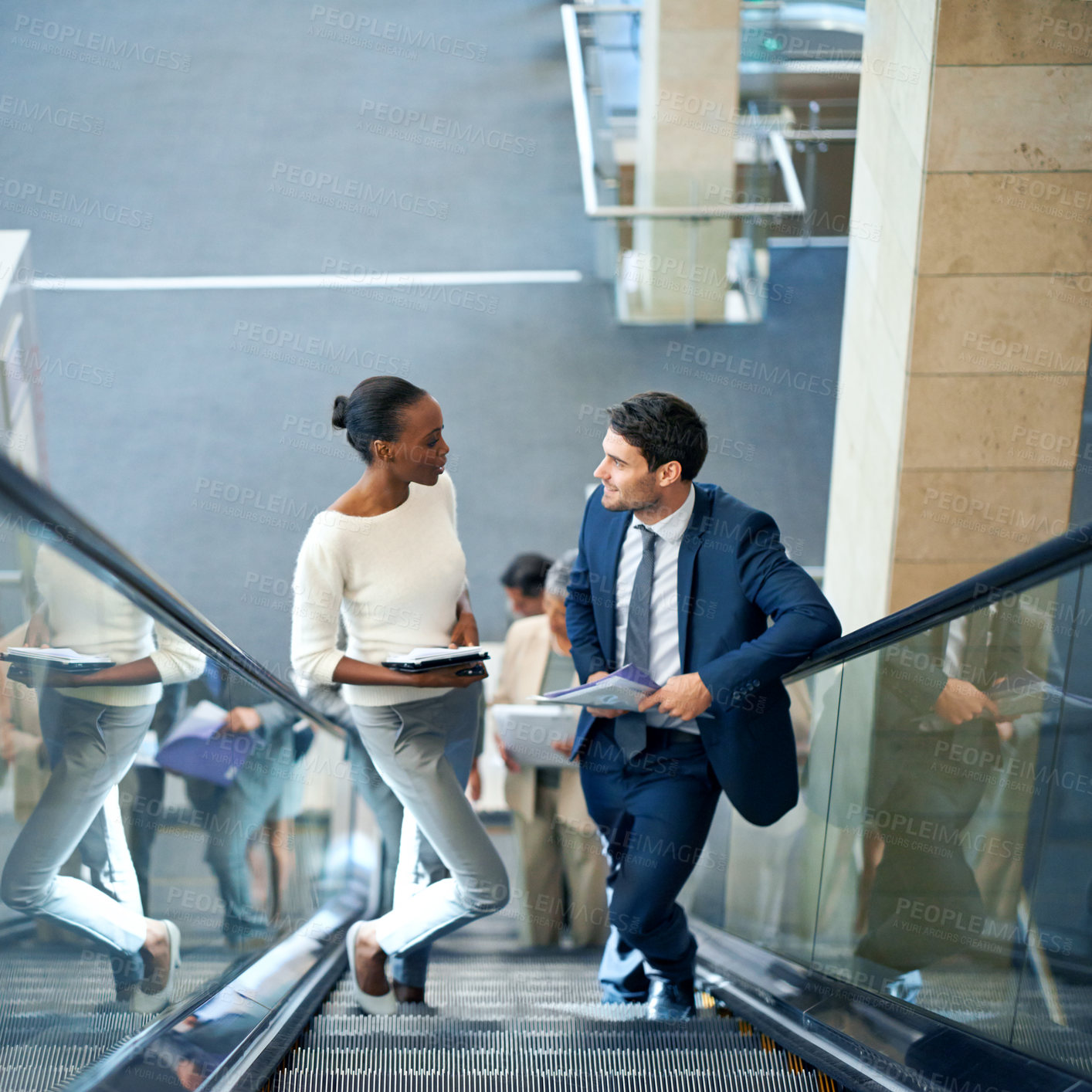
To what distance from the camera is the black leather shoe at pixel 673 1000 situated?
3854 mm

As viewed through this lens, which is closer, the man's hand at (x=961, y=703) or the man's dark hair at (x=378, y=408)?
the man's hand at (x=961, y=703)

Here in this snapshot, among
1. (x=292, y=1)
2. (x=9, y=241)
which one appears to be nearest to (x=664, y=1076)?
(x=9, y=241)

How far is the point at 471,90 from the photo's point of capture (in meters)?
14.2

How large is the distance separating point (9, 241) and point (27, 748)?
5.88 metres

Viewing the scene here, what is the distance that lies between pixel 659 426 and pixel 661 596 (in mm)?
540

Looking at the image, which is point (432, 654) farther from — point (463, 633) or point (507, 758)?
point (507, 758)

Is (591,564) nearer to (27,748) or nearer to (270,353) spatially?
(27,748)

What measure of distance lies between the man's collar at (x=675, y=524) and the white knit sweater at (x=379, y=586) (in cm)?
61

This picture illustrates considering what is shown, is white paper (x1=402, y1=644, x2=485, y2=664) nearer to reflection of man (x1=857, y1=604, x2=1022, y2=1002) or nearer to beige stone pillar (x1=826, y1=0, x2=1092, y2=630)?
reflection of man (x1=857, y1=604, x2=1022, y2=1002)

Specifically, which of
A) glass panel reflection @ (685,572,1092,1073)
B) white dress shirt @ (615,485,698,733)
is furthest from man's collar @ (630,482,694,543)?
glass panel reflection @ (685,572,1092,1073)

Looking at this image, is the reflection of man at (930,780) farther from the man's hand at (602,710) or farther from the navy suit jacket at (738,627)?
the man's hand at (602,710)

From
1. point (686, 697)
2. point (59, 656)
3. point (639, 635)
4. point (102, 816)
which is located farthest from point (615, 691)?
point (59, 656)

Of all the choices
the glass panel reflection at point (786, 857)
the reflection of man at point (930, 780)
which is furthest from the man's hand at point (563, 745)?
the reflection of man at point (930, 780)

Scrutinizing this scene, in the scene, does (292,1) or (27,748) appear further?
(292,1)
